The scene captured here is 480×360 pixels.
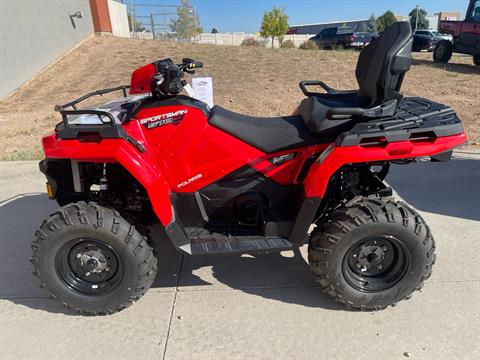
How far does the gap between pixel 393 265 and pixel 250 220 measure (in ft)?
3.22

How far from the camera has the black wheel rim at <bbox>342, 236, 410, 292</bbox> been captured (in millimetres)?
2619

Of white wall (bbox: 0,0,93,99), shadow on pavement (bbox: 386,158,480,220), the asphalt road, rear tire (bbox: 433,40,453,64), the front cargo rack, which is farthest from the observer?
rear tire (bbox: 433,40,453,64)

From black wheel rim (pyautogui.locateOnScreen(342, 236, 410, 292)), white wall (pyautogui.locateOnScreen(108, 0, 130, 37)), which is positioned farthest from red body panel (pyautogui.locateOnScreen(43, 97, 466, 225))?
white wall (pyautogui.locateOnScreen(108, 0, 130, 37))

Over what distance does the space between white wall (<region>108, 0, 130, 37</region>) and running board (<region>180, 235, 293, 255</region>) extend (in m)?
15.2

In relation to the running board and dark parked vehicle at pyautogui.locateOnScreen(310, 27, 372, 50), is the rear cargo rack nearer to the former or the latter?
the running board

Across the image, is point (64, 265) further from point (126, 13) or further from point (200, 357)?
point (126, 13)

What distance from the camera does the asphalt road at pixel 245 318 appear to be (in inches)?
92.4

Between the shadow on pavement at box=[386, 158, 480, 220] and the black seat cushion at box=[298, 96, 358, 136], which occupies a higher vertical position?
the black seat cushion at box=[298, 96, 358, 136]

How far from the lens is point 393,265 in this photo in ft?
8.82

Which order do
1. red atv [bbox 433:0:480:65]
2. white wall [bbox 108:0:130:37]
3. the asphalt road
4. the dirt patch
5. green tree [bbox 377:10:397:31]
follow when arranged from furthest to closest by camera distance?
1. green tree [bbox 377:10:397:31]
2. white wall [bbox 108:0:130:37]
3. red atv [bbox 433:0:480:65]
4. the dirt patch
5. the asphalt road

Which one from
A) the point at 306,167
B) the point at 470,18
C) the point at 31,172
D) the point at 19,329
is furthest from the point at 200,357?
the point at 470,18

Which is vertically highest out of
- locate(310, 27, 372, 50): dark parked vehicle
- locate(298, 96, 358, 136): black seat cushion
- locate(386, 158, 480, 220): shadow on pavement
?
locate(298, 96, 358, 136): black seat cushion

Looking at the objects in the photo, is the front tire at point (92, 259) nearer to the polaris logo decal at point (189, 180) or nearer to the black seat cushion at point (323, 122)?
the polaris logo decal at point (189, 180)

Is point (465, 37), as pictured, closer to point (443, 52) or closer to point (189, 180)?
point (443, 52)
